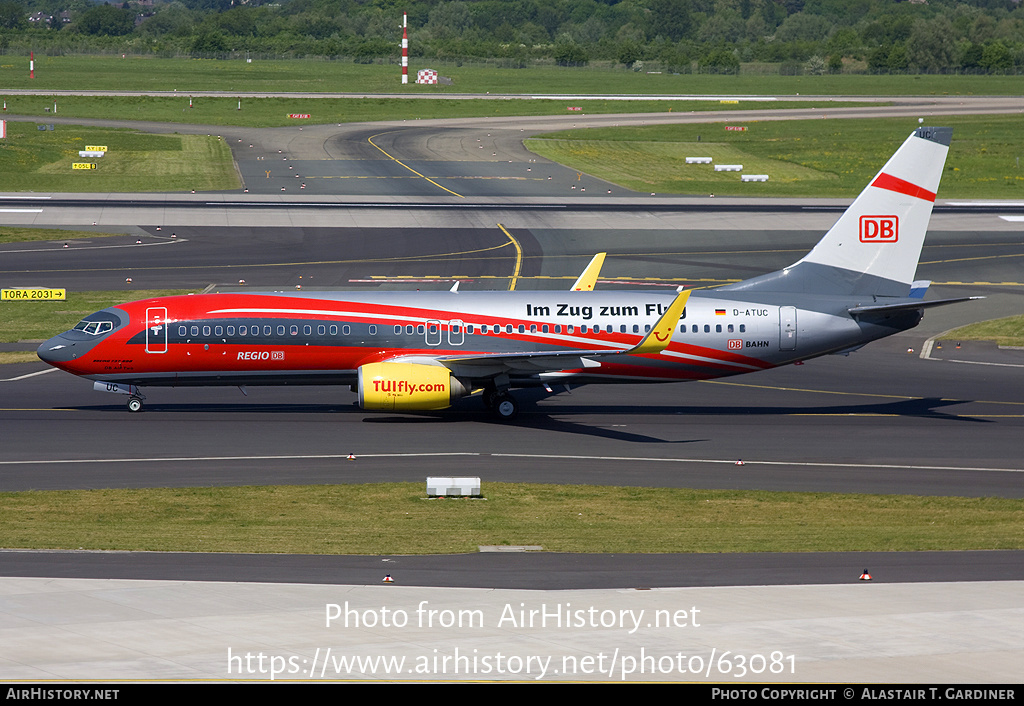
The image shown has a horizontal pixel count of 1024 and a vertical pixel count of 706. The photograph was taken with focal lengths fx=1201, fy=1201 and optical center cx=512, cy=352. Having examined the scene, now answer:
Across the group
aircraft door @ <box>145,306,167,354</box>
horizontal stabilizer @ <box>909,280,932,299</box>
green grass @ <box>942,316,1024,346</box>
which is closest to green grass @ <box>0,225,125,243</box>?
aircraft door @ <box>145,306,167,354</box>

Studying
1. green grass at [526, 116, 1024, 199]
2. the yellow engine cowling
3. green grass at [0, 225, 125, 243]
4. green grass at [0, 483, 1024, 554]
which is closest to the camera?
green grass at [0, 483, 1024, 554]

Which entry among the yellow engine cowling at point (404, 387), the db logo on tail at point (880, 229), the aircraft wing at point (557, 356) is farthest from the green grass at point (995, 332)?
the yellow engine cowling at point (404, 387)

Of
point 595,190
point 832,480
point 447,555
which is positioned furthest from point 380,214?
point 447,555

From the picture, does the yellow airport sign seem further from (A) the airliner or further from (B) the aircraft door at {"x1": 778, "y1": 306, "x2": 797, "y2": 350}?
(B) the aircraft door at {"x1": 778, "y1": 306, "x2": 797, "y2": 350}

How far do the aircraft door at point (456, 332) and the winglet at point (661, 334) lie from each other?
248 inches

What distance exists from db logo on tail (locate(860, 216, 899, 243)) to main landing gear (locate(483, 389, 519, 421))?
13523 millimetres

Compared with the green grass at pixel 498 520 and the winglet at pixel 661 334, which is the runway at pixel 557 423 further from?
the winglet at pixel 661 334

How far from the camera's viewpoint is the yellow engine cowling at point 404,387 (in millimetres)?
38906

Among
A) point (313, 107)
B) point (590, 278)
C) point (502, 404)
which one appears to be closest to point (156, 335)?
point (502, 404)

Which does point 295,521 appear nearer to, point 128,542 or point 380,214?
point 128,542

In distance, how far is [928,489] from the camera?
107ft

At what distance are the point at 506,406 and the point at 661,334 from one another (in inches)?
258

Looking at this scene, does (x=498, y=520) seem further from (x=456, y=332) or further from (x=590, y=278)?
(x=590, y=278)

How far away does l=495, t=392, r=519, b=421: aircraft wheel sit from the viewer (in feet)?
135
